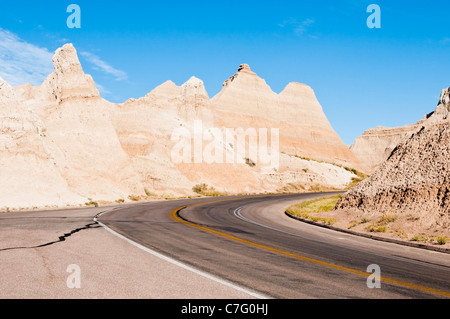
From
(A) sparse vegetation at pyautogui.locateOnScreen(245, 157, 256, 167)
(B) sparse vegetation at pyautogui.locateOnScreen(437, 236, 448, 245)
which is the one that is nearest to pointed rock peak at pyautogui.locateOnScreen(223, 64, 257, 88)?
(A) sparse vegetation at pyautogui.locateOnScreen(245, 157, 256, 167)

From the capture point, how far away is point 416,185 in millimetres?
17938

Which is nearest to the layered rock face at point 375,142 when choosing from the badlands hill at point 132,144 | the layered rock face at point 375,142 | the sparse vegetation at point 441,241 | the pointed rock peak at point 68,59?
the layered rock face at point 375,142

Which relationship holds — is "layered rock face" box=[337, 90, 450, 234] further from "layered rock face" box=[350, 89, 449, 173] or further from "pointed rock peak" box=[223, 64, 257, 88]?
"layered rock face" box=[350, 89, 449, 173]

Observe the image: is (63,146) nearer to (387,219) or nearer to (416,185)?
(387,219)

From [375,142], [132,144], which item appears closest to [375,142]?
[375,142]

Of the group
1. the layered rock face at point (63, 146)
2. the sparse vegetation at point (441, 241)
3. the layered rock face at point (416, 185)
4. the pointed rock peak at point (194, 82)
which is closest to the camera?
the sparse vegetation at point (441, 241)

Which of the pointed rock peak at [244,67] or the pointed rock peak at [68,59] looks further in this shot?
→ the pointed rock peak at [244,67]

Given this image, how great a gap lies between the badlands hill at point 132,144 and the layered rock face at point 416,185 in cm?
2177

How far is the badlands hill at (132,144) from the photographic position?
3066 cm

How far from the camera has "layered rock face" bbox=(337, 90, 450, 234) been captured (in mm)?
16078

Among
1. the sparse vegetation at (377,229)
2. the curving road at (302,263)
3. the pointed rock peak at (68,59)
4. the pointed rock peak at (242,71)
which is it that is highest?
the pointed rock peak at (242,71)

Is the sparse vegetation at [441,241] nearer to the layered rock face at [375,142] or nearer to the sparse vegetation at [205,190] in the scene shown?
the sparse vegetation at [205,190]

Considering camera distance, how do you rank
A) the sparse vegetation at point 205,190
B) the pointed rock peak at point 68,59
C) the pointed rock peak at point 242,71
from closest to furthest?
the pointed rock peak at point 68,59 < the sparse vegetation at point 205,190 < the pointed rock peak at point 242,71

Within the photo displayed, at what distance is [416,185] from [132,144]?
47.9 metres
